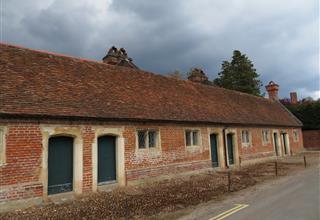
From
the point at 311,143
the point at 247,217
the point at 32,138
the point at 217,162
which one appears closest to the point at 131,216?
the point at 247,217

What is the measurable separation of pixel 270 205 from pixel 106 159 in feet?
21.9

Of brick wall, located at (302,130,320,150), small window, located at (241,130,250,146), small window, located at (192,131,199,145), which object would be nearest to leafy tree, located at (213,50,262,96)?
brick wall, located at (302,130,320,150)

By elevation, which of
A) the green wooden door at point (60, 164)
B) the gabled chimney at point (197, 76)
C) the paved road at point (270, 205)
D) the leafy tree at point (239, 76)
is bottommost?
the paved road at point (270, 205)

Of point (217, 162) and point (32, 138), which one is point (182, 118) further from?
point (32, 138)

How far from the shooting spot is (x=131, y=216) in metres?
7.93

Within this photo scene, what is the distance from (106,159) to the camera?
12.0 metres

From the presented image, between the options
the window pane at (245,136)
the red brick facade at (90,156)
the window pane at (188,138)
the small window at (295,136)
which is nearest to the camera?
the red brick facade at (90,156)

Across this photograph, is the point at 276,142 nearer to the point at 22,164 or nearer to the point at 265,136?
the point at 265,136

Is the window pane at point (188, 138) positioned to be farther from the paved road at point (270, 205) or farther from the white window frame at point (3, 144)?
the white window frame at point (3, 144)

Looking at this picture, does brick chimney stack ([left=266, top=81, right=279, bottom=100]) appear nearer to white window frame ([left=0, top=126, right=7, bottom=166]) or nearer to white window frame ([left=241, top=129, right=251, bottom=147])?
white window frame ([left=241, top=129, right=251, bottom=147])

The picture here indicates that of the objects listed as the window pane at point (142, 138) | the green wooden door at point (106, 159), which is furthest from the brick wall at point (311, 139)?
the green wooden door at point (106, 159)

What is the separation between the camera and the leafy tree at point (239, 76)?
47.6 m

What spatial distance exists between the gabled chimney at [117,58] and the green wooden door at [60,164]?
10.1 meters

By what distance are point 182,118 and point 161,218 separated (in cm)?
826
